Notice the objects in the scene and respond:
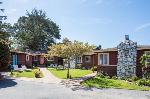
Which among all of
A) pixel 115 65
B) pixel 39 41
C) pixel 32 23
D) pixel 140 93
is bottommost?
pixel 140 93

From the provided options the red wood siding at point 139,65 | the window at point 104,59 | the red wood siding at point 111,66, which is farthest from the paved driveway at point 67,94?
the window at point 104,59

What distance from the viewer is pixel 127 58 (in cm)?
3491

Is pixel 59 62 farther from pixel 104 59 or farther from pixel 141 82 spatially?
Result: pixel 141 82

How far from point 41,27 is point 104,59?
190ft

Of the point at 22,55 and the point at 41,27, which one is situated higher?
the point at 41,27

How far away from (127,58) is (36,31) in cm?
5830

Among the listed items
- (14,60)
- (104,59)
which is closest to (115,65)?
(104,59)

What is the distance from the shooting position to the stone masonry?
34.4 metres

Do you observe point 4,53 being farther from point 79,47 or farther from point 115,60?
point 115,60

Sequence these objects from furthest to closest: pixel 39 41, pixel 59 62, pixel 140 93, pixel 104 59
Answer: pixel 39 41 → pixel 59 62 → pixel 104 59 → pixel 140 93

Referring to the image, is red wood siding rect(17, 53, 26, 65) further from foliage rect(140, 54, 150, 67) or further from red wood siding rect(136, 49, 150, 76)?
foliage rect(140, 54, 150, 67)

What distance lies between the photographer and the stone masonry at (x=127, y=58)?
3441cm

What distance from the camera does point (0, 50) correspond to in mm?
29219

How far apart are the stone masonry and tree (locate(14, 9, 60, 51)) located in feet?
180
